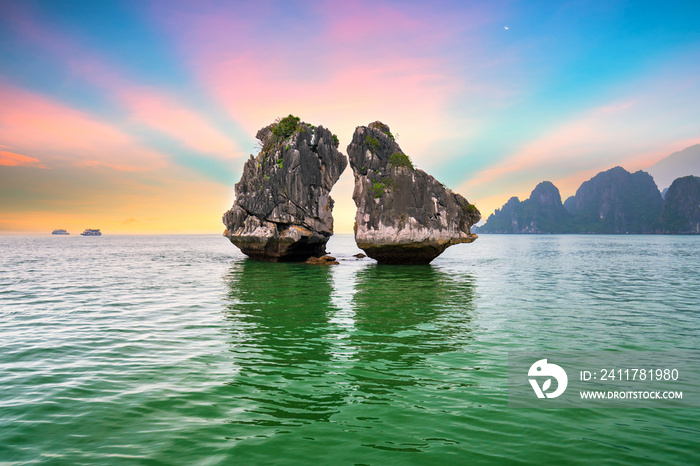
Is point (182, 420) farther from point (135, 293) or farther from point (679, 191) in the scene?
point (679, 191)

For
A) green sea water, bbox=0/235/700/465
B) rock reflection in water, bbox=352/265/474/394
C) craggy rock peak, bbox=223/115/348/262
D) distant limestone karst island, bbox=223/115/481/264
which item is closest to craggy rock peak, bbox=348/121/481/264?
distant limestone karst island, bbox=223/115/481/264

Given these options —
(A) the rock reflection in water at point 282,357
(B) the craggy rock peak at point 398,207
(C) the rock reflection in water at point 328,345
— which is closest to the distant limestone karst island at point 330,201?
(B) the craggy rock peak at point 398,207

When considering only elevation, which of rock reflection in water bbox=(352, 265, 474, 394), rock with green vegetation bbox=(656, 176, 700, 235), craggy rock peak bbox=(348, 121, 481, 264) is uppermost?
rock with green vegetation bbox=(656, 176, 700, 235)

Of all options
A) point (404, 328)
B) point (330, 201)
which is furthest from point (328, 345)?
point (330, 201)

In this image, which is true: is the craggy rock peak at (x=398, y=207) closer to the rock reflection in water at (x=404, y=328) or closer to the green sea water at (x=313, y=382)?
the rock reflection in water at (x=404, y=328)

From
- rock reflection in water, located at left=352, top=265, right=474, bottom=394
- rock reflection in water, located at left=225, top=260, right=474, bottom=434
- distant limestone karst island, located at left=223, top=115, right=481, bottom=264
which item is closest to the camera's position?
rock reflection in water, located at left=225, top=260, right=474, bottom=434

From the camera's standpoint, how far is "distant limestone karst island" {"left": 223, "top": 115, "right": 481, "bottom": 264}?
111ft

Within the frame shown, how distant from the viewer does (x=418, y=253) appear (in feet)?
116

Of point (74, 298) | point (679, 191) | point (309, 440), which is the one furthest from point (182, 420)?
point (679, 191)

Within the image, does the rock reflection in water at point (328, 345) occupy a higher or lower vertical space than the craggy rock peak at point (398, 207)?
lower

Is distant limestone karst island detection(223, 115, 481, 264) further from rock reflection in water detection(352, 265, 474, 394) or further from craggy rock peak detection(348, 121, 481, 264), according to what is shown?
rock reflection in water detection(352, 265, 474, 394)

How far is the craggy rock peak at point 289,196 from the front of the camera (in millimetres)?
38094

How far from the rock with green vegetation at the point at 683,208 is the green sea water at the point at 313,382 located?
227 m

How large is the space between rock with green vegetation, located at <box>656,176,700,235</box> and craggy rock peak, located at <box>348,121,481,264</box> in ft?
705
